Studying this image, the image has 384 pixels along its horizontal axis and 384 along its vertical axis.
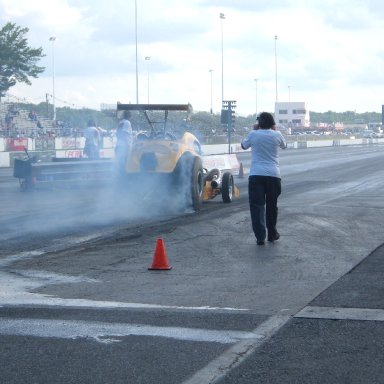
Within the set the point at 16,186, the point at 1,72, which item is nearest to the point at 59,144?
the point at 1,72

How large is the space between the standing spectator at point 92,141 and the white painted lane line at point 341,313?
1684cm

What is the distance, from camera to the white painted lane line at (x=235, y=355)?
5.65 metres

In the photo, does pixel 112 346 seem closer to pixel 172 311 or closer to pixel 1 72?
pixel 172 311

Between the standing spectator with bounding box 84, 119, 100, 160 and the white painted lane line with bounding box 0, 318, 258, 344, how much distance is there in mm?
16873

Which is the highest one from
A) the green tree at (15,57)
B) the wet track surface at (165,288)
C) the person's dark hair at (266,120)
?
the green tree at (15,57)

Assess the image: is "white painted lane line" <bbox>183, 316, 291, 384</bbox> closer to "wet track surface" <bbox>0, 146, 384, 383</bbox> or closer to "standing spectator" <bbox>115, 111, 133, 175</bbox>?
"wet track surface" <bbox>0, 146, 384, 383</bbox>

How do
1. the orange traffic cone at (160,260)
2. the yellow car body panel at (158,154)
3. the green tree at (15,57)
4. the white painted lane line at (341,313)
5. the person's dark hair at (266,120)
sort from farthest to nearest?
the green tree at (15,57)
the yellow car body panel at (158,154)
the person's dark hair at (266,120)
the orange traffic cone at (160,260)
the white painted lane line at (341,313)

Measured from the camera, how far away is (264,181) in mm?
12133

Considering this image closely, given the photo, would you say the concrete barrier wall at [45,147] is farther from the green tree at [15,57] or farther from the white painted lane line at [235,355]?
the white painted lane line at [235,355]

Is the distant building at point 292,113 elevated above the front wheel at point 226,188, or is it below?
above

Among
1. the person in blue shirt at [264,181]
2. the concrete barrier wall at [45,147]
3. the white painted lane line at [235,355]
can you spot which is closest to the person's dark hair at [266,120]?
the person in blue shirt at [264,181]

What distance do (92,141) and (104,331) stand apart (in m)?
17.4

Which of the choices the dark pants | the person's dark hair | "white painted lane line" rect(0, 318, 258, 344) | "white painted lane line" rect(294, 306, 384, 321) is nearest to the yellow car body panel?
the person's dark hair

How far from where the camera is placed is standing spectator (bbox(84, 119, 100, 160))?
23891mm
